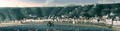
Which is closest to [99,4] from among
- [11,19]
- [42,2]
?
[42,2]

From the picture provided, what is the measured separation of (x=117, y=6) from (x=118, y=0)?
180mm

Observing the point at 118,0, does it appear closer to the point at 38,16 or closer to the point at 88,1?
the point at 88,1

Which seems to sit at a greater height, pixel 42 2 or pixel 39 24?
pixel 42 2

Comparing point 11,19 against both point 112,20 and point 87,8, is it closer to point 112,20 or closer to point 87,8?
point 87,8

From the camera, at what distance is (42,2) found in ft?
32.8

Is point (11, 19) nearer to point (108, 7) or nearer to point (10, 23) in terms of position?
point (10, 23)

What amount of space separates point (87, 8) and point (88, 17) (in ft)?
0.89

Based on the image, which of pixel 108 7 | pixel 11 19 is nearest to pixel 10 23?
pixel 11 19

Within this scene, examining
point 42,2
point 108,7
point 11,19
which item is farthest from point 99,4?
point 11,19

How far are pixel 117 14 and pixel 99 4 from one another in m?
0.61

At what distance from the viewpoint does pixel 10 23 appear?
1024 cm

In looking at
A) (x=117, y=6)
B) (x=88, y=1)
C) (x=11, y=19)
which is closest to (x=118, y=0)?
(x=117, y=6)

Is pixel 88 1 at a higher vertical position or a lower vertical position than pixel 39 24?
higher

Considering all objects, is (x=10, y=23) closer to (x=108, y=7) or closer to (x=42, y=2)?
(x=42, y=2)
